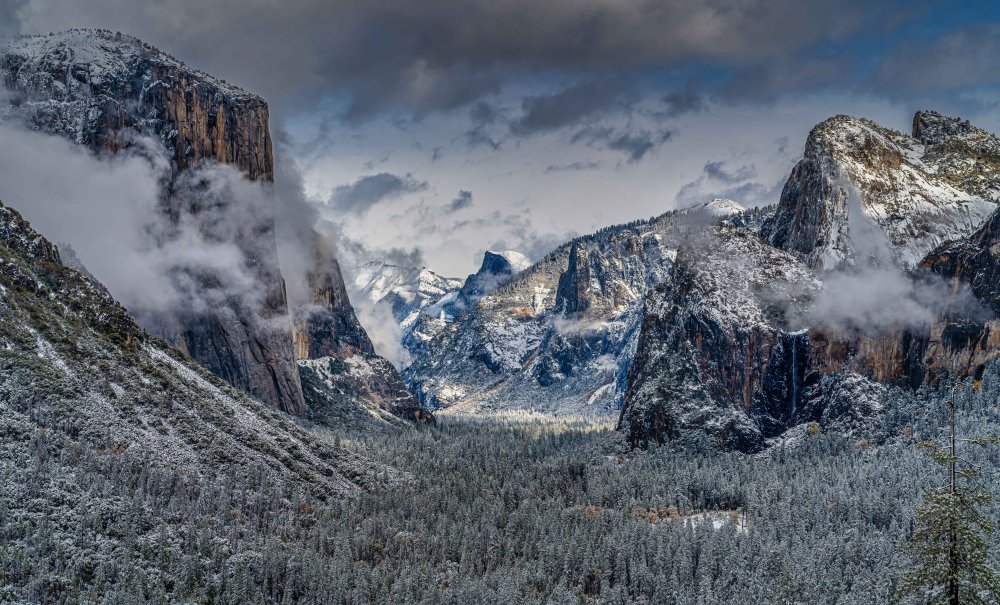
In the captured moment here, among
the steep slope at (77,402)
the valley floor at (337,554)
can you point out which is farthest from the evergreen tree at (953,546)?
the steep slope at (77,402)

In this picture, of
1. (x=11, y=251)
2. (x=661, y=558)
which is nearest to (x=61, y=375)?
(x=11, y=251)

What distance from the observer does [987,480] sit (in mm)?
182875

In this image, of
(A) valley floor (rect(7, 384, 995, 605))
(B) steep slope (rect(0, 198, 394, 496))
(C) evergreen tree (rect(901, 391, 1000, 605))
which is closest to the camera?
(C) evergreen tree (rect(901, 391, 1000, 605))

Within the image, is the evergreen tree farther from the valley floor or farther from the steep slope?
the steep slope

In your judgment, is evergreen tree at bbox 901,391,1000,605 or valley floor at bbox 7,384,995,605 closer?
evergreen tree at bbox 901,391,1000,605

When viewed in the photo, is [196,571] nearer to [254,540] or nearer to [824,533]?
[254,540]

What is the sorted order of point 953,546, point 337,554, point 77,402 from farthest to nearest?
point 77,402 → point 337,554 → point 953,546

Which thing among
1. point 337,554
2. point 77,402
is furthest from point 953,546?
point 77,402

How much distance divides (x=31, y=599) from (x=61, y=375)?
218 feet

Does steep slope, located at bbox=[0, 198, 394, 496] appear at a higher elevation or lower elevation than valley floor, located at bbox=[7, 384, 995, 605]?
higher

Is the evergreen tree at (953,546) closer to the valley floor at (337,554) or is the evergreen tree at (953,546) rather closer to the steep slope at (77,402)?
the valley floor at (337,554)

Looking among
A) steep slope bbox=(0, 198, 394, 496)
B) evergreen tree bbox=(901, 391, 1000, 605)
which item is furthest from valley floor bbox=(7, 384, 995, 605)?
evergreen tree bbox=(901, 391, 1000, 605)

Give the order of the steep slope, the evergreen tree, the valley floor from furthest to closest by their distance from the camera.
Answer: the steep slope
the valley floor
the evergreen tree

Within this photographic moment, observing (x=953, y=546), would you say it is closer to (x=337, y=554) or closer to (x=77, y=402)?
(x=337, y=554)
